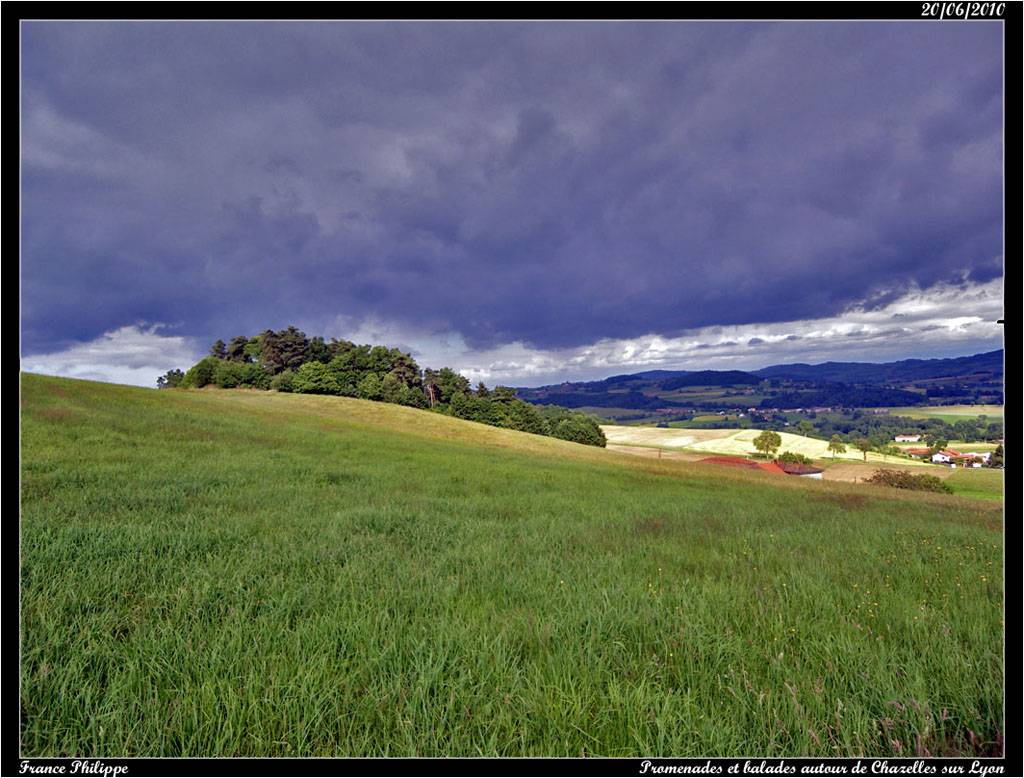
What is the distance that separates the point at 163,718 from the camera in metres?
1.71

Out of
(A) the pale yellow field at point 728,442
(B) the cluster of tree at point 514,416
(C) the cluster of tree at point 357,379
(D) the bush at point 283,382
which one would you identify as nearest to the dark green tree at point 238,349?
(C) the cluster of tree at point 357,379

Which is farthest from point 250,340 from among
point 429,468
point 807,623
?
point 807,623

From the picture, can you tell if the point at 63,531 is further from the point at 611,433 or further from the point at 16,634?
the point at 611,433

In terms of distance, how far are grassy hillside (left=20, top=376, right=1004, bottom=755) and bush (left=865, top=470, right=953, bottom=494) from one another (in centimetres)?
2442

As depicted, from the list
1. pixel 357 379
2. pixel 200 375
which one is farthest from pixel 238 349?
pixel 357 379

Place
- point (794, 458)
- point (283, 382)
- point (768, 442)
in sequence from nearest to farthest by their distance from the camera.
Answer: point (794, 458) < point (768, 442) < point (283, 382)

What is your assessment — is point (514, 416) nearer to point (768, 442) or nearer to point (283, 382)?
point (283, 382)

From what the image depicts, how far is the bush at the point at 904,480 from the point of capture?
22.4m

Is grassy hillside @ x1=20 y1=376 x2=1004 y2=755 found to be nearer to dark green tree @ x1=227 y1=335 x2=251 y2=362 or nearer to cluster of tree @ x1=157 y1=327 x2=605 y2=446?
cluster of tree @ x1=157 y1=327 x2=605 y2=446

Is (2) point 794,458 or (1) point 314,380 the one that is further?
(1) point 314,380

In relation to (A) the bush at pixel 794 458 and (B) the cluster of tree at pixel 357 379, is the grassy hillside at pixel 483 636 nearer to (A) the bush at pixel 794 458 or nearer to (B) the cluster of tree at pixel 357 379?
(A) the bush at pixel 794 458

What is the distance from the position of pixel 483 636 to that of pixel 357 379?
64827mm

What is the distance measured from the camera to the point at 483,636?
8.01 ft

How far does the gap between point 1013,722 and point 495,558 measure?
3.48 metres
